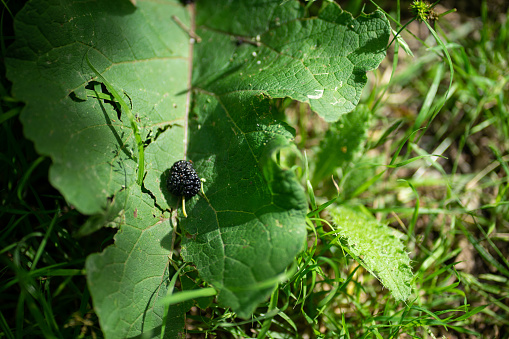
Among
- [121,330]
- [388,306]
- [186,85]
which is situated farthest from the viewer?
[186,85]

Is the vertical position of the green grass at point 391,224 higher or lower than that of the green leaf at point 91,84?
lower

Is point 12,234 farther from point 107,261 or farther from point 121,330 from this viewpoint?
point 121,330

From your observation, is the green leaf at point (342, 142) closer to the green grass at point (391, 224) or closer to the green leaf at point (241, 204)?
the green grass at point (391, 224)

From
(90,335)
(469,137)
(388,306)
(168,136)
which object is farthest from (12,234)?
(469,137)

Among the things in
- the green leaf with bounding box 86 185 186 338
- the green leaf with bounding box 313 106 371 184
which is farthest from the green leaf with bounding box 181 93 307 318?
the green leaf with bounding box 313 106 371 184

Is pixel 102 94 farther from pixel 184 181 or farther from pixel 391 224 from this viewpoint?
pixel 391 224

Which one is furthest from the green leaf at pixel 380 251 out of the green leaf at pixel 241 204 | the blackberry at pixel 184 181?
the blackberry at pixel 184 181
